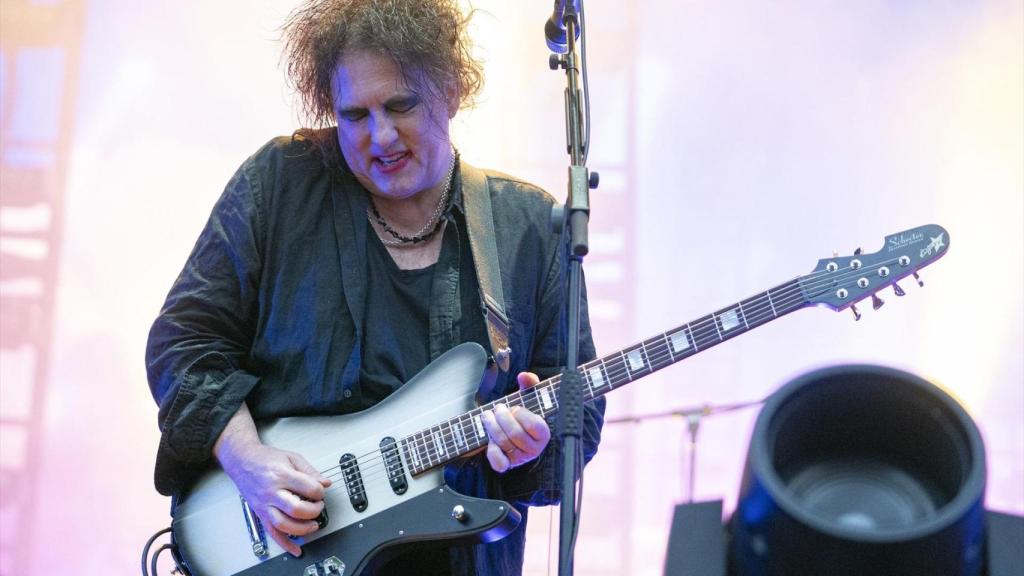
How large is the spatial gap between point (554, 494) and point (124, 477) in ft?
6.42

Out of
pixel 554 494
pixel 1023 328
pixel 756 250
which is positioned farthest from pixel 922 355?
pixel 554 494

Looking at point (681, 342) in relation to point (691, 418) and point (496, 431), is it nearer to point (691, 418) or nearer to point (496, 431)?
point (496, 431)

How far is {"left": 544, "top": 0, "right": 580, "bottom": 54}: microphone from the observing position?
72.4 inches

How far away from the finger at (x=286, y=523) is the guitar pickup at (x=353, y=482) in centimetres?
10

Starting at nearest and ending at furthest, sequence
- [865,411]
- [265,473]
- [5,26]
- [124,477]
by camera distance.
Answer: [865,411] → [265,473] → [124,477] → [5,26]

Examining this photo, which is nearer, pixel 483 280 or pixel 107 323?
pixel 483 280

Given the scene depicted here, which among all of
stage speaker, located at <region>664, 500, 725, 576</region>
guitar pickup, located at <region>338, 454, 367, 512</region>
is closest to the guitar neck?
guitar pickup, located at <region>338, 454, 367, 512</region>

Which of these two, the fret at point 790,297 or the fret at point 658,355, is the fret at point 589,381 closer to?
the fret at point 658,355

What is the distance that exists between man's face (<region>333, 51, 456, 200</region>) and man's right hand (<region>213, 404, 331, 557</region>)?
1.92 ft

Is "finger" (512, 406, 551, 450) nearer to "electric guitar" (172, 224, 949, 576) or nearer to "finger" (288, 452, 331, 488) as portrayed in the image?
"electric guitar" (172, 224, 949, 576)

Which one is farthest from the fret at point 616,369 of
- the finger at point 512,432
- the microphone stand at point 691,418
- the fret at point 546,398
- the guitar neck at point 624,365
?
the microphone stand at point 691,418

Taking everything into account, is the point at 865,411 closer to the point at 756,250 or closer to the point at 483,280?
the point at 483,280

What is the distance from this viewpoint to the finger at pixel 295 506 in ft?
6.63

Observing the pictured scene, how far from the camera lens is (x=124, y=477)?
11.8 feet
